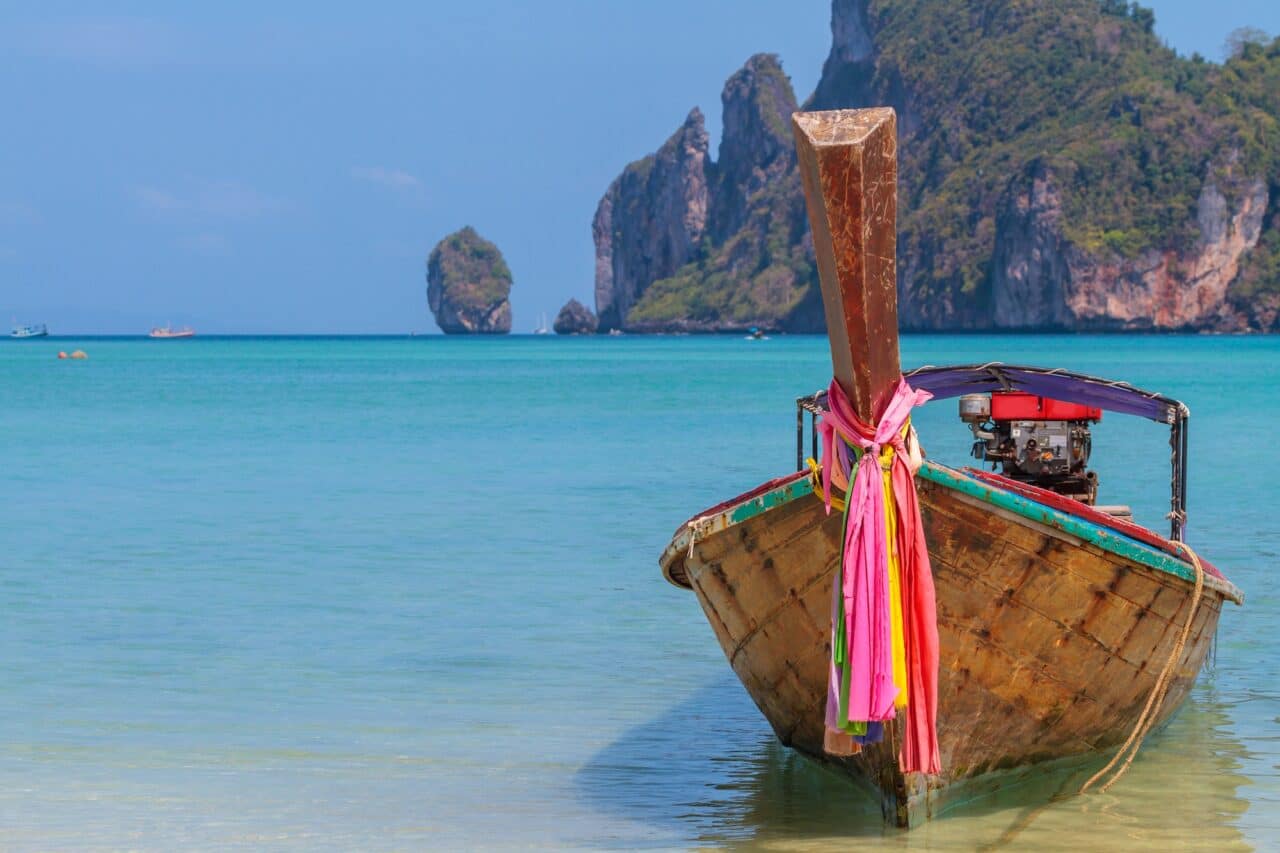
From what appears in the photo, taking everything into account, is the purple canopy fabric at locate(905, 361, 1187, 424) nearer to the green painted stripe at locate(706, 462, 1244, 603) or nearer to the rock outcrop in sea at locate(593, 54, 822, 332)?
the green painted stripe at locate(706, 462, 1244, 603)

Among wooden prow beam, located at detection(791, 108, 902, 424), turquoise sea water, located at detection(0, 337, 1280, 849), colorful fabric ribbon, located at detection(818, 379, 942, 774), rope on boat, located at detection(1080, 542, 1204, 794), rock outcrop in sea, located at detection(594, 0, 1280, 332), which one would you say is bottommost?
turquoise sea water, located at detection(0, 337, 1280, 849)

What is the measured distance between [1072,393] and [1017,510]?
2.23m

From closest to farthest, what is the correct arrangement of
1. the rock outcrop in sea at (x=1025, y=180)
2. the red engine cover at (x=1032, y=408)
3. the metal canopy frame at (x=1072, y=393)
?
the metal canopy frame at (x=1072, y=393), the red engine cover at (x=1032, y=408), the rock outcrop in sea at (x=1025, y=180)

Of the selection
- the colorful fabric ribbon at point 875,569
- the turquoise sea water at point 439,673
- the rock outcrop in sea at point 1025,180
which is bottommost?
the turquoise sea water at point 439,673

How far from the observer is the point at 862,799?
7.82m

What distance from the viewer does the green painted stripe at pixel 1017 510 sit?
6.64 meters

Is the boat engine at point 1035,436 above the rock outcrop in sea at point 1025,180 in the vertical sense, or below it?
below

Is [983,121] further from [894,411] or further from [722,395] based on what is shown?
[894,411]

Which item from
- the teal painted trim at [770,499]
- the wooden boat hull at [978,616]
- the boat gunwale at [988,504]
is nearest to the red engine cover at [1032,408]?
the wooden boat hull at [978,616]

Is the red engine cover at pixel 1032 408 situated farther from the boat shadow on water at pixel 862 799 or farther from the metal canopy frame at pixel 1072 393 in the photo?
Result: the boat shadow on water at pixel 862 799

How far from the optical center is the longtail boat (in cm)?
622

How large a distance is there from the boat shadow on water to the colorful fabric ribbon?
1162 mm

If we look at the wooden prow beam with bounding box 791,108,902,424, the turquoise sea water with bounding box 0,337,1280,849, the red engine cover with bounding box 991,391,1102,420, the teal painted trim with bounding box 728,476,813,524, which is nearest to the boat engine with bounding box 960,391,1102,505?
the red engine cover with bounding box 991,391,1102,420

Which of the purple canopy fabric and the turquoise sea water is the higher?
the purple canopy fabric
